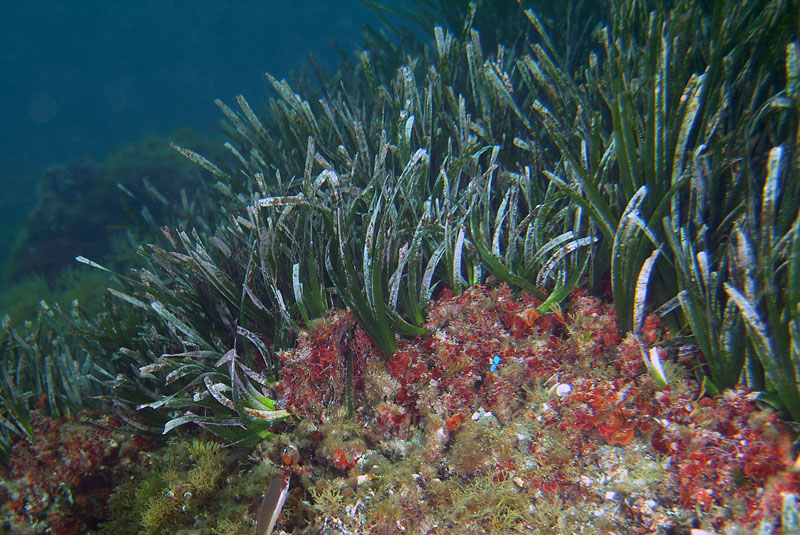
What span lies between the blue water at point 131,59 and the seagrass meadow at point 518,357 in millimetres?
36270

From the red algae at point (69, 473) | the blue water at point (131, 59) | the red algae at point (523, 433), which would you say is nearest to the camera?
the red algae at point (523, 433)

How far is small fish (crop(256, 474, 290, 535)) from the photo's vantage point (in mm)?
1618

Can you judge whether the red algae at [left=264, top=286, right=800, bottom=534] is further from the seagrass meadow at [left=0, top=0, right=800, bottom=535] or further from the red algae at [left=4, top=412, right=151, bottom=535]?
the red algae at [left=4, top=412, right=151, bottom=535]

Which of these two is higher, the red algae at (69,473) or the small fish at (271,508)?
the red algae at (69,473)

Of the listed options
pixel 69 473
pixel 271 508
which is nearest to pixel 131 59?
pixel 69 473

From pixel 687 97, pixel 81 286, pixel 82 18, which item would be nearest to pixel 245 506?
pixel 687 97

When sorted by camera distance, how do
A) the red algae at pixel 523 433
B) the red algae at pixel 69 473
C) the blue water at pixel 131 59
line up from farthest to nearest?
the blue water at pixel 131 59
the red algae at pixel 69 473
the red algae at pixel 523 433

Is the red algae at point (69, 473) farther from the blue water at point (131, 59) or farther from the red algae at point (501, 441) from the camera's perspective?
the blue water at point (131, 59)

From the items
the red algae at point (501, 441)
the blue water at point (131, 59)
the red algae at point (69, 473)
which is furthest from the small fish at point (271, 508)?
the blue water at point (131, 59)

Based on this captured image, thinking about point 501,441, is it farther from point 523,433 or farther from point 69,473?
point 69,473

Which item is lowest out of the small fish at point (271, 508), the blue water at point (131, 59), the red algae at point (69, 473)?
the small fish at point (271, 508)

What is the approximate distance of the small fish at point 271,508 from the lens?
1.62 m

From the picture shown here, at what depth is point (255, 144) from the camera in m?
4.10

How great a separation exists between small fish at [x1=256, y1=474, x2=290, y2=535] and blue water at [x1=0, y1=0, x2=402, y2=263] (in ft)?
123
